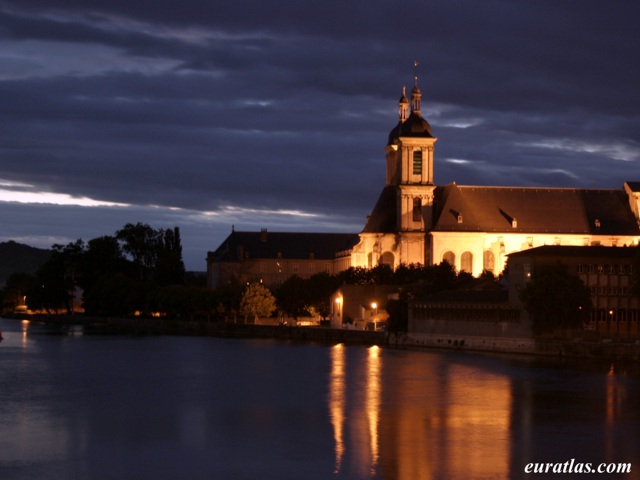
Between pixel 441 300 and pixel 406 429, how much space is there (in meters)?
45.0

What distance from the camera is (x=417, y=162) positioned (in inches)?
4941

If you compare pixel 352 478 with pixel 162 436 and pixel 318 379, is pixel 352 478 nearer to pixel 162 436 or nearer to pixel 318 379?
pixel 162 436

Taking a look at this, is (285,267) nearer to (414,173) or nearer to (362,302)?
(414,173)

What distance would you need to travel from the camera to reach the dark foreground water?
37656 millimetres

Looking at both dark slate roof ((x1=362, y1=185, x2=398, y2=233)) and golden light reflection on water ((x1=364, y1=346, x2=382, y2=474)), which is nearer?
golden light reflection on water ((x1=364, y1=346, x2=382, y2=474))

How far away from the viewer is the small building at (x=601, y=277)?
80.2 metres

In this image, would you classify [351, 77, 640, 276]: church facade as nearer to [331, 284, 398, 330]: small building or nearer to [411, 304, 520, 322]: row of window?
[331, 284, 398, 330]: small building

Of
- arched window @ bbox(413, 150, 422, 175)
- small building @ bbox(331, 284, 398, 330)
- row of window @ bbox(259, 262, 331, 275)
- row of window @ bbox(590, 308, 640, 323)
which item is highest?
arched window @ bbox(413, 150, 422, 175)

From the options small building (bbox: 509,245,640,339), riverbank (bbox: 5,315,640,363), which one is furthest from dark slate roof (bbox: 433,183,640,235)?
small building (bbox: 509,245,640,339)

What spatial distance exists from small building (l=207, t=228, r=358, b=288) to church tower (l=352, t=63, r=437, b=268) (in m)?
28.1

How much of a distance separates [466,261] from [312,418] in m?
74.7

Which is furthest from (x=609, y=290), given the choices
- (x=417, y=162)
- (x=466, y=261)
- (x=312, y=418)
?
(x=417, y=162)

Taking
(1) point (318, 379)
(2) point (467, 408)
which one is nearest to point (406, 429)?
(2) point (467, 408)

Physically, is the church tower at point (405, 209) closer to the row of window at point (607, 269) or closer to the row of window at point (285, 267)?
the row of window at point (285, 267)
